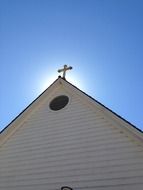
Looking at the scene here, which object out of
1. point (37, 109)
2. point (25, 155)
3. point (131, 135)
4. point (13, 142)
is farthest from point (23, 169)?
point (131, 135)

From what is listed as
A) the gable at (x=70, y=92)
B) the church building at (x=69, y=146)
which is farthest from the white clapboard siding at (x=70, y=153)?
the gable at (x=70, y=92)

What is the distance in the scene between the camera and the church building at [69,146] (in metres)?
10.6

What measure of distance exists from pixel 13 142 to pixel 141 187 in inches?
213

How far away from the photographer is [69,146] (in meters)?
12.0

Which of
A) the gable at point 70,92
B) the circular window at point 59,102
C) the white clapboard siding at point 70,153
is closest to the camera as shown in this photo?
the white clapboard siding at point 70,153

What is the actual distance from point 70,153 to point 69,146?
0.30 metres

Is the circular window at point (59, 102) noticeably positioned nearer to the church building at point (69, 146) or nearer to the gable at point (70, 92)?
the church building at point (69, 146)

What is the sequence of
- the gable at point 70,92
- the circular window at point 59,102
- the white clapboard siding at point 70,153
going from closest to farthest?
the white clapboard siding at point 70,153 → the gable at point 70,92 → the circular window at point 59,102

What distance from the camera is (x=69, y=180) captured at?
1105 centimetres

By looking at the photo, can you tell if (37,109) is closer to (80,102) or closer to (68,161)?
(80,102)

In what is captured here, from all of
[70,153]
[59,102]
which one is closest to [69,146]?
[70,153]

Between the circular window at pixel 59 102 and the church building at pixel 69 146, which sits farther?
the circular window at pixel 59 102

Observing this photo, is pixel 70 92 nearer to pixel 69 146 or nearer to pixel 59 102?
pixel 59 102

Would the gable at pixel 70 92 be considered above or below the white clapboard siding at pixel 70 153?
above
